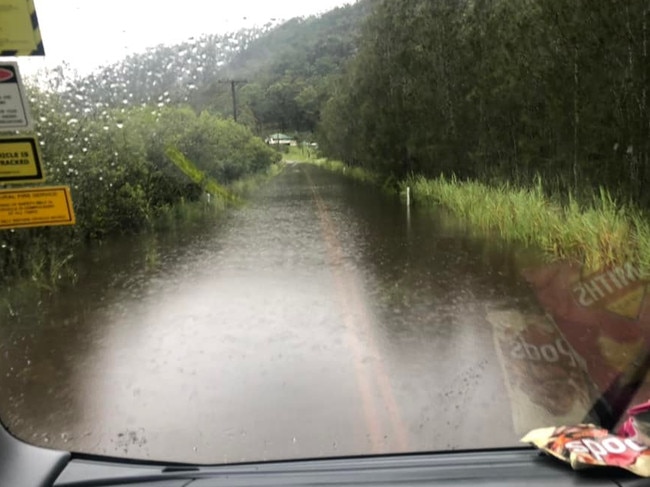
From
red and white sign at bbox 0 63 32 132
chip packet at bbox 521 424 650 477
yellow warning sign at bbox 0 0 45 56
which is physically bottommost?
chip packet at bbox 521 424 650 477

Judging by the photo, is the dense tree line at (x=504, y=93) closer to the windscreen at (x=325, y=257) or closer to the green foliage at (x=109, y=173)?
the windscreen at (x=325, y=257)

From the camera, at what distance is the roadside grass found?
8.40 m

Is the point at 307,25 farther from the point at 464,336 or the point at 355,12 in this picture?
the point at 464,336

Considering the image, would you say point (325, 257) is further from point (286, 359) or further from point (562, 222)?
point (286, 359)

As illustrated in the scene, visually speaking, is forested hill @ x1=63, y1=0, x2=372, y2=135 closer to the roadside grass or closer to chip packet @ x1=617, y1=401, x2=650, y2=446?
the roadside grass

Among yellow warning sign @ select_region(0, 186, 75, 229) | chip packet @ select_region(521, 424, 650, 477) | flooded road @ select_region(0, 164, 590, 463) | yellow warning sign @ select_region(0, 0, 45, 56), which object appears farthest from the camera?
flooded road @ select_region(0, 164, 590, 463)

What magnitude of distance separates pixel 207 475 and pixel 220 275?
746 centimetres

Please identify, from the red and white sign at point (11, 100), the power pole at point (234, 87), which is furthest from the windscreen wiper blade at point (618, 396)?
the power pole at point (234, 87)

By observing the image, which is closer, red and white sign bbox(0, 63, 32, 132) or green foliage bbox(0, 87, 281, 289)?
red and white sign bbox(0, 63, 32, 132)

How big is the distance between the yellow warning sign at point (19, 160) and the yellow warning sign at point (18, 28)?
15.1 inches

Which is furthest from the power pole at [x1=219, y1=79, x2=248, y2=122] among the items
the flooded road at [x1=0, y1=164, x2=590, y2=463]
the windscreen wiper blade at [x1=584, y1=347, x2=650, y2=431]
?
the windscreen wiper blade at [x1=584, y1=347, x2=650, y2=431]

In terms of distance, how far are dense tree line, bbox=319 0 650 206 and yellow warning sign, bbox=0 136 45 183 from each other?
7797mm

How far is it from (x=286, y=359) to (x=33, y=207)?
3.02 m

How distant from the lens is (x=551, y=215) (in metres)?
11.1
